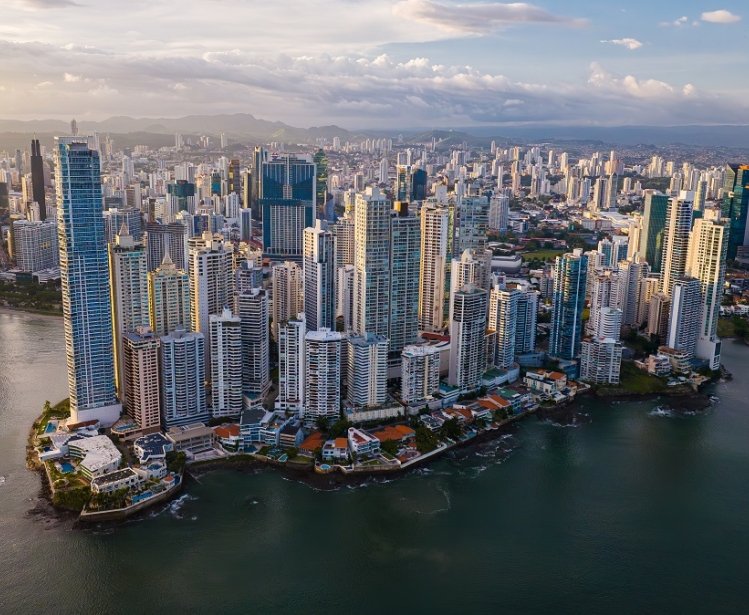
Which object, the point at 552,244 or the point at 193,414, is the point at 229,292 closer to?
the point at 193,414

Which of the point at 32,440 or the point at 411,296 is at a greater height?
the point at 411,296

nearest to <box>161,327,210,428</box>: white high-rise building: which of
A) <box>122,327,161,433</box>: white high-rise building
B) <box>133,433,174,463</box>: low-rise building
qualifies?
<box>122,327,161,433</box>: white high-rise building

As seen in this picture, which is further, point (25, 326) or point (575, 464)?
point (25, 326)

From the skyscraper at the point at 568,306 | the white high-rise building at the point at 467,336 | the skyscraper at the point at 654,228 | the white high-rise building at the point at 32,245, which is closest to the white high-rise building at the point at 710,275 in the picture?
the skyscraper at the point at 568,306

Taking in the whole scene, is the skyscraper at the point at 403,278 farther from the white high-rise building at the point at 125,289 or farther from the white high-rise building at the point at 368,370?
the white high-rise building at the point at 125,289

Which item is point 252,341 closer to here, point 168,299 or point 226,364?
point 226,364

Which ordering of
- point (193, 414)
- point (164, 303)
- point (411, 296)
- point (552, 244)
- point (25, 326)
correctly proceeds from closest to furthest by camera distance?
point (193, 414)
point (164, 303)
point (411, 296)
point (25, 326)
point (552, 244)

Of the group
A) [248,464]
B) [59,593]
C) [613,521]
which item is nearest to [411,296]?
[248,464]
